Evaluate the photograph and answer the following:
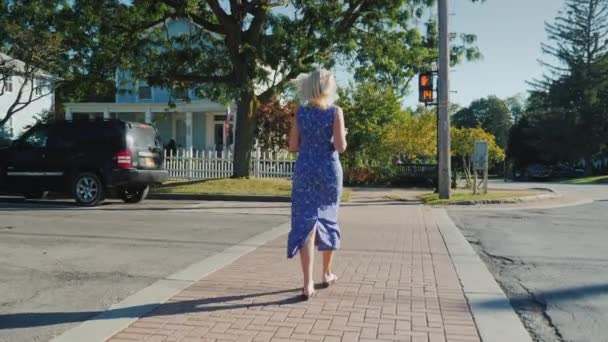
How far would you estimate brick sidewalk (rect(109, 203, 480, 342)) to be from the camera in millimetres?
3969

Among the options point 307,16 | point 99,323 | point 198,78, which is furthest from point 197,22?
point 99,323

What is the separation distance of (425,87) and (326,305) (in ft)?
39.9

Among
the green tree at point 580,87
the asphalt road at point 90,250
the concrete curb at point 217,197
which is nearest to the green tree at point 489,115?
the green tree at point 580,87

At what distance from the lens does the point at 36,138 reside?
13.3 metres

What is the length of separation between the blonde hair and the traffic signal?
11471mm

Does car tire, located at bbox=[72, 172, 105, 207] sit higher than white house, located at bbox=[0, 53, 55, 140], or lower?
lower

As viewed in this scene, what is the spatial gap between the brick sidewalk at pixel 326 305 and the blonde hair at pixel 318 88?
1.66 metres

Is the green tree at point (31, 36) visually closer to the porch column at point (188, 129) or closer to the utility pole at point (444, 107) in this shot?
the porch column at point (188, 129)

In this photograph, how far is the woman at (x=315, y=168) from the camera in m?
4.81

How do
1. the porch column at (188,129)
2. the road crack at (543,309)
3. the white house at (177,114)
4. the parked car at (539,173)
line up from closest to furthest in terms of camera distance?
the road crack at (543,309) < the porch column at (188,129) < the white house at (177,114) < the parked car at (539,173)

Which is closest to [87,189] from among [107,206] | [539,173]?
[107,206]

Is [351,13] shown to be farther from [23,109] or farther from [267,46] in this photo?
[23,109]

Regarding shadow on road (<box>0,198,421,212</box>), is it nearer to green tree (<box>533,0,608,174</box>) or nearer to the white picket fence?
the white picket fence

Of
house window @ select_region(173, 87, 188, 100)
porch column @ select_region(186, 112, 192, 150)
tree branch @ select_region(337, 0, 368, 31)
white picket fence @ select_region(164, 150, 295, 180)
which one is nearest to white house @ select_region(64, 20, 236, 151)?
porch column @ select_region(186, 112, 192, 150)
